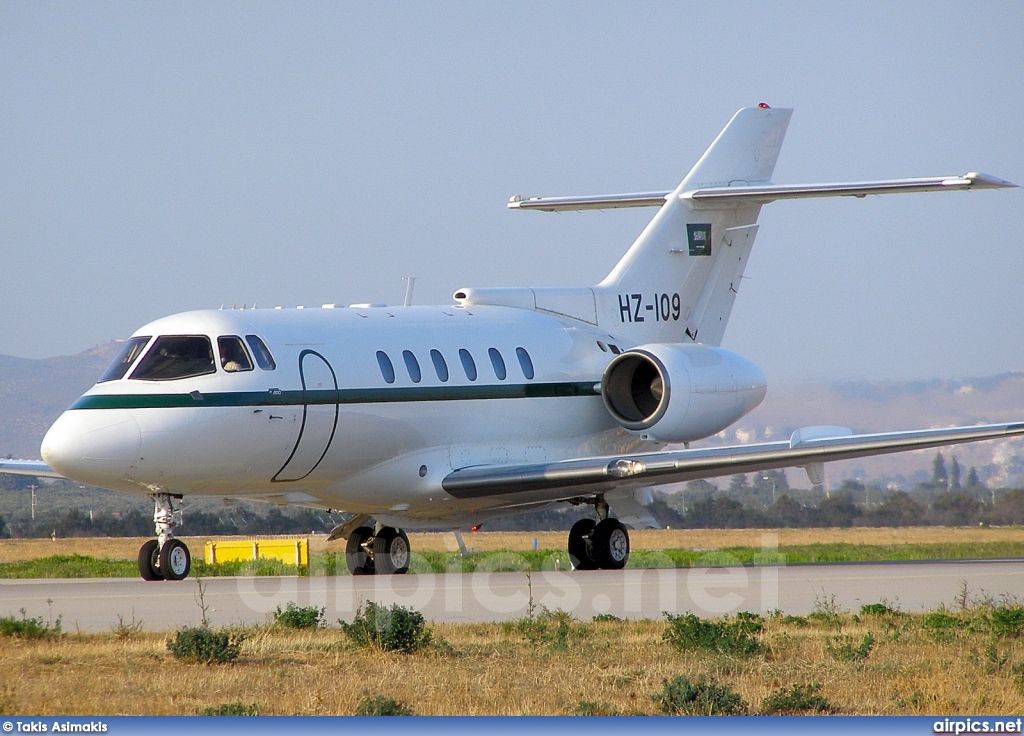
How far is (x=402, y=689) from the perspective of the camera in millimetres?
10062

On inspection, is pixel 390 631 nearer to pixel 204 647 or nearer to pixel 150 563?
pixel 204 647

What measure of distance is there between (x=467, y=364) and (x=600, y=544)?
351 cm

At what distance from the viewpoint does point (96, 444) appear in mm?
17141

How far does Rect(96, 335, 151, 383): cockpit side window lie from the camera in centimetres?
1797

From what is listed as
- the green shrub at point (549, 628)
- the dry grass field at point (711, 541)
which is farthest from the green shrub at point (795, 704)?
the dry grass field at point (711, 541)

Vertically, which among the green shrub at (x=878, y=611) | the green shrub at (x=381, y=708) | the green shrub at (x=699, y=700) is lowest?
the green shrub at (x=878, y=611)

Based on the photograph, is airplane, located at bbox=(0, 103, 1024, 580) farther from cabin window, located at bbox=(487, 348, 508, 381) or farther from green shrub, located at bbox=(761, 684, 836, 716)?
green shrub, located at bbox=(761, 684, 836, 716)

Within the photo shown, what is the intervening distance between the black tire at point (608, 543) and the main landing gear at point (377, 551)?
2.86 meters

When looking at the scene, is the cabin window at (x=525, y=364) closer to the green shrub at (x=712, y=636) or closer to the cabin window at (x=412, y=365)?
the cabin window at (x=412, y=365)

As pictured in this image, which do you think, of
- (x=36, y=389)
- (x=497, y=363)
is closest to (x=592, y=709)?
(x=497, y=363)

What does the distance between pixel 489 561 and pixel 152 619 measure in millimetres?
10682

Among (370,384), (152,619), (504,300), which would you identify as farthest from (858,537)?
(152,619)

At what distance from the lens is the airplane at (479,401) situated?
58.3 ft

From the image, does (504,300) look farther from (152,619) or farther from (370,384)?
(152,619)
